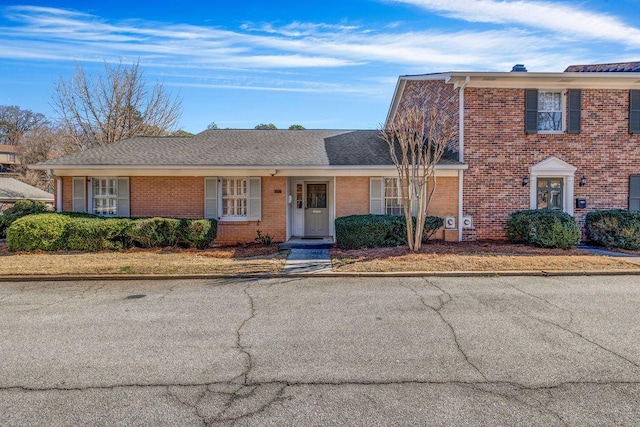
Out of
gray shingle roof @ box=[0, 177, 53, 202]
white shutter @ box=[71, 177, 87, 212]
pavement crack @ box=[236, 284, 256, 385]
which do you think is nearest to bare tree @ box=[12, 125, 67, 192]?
gray shingle roof @ box=[0, 177, 53, 202]

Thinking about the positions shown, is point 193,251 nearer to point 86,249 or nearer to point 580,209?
point 86,249

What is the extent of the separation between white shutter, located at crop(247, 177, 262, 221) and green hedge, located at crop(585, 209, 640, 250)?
1061 centimetres

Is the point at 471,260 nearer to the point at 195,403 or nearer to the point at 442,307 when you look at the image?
the point at 442,307

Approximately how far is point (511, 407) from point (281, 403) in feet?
6.27

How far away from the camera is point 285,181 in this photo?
13.1 meters

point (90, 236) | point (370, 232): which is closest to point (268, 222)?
point (370, 232)

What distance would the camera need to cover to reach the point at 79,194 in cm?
1297

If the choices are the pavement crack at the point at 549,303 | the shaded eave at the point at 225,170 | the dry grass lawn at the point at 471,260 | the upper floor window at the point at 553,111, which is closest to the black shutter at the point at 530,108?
the upper floor window at the point at 553,111

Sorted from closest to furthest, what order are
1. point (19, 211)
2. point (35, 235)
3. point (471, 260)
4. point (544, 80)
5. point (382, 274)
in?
point (382, 274) < point (471, 260) < point (35, 235) < point (544, 80) < point (19, 211)

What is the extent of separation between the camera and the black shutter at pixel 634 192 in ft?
42.1

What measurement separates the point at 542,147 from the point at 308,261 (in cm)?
873

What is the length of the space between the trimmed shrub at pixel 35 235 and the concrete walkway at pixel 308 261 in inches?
258

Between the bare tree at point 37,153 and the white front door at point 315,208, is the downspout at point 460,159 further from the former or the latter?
the bare tree at point 37,153

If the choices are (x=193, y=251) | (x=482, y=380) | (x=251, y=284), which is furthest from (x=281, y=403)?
(x=193, y=251)
